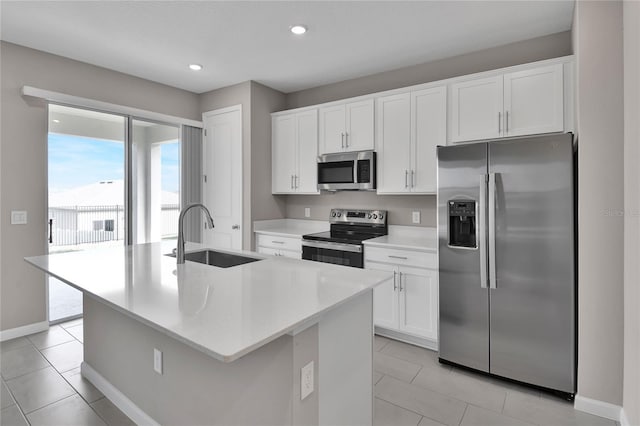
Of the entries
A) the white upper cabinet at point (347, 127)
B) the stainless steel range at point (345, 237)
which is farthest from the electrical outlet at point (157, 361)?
the white upper cabinet at point (347, 127)

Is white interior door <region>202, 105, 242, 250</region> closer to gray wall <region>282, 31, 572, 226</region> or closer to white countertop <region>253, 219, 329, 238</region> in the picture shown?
white countertop <region>253, 219, 329, 238</region>

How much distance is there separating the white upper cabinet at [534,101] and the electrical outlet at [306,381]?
2469 mm

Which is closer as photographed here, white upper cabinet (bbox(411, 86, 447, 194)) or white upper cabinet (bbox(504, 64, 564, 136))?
white upper cabinet (bbox(504, 64, 564, 136))

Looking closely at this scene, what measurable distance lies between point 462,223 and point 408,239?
0.85 metres

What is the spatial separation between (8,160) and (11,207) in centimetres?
43

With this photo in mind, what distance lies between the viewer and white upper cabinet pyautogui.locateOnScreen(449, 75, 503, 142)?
2860 mm

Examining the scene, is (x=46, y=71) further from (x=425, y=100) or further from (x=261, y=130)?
(x=425, y=100)

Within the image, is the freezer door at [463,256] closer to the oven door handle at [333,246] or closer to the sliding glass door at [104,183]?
the oven door handle at [333,246]

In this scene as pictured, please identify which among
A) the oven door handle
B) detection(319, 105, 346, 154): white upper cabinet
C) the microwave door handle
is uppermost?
detection(319, 105, 346, 154): white upper cabinet

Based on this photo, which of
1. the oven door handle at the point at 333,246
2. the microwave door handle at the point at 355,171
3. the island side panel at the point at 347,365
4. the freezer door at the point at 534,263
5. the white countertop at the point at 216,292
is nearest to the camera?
the white countertop at the point at 216,292

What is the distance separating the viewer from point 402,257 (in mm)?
3064

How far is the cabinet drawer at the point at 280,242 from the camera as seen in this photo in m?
3.79
